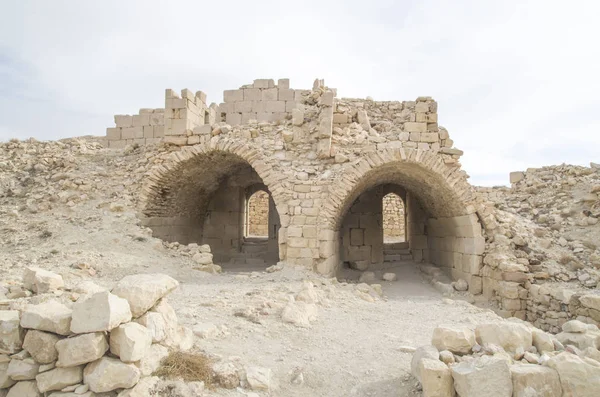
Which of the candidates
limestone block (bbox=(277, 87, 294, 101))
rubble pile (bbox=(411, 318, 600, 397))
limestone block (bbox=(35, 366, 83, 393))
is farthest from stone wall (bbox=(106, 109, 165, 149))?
rubble pile (bbox=(411, 318, 600, 397))

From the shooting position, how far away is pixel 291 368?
356 cm

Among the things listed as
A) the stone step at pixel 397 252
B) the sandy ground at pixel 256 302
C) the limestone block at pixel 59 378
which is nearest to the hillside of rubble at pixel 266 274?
the sandy ground at pixel 256 302

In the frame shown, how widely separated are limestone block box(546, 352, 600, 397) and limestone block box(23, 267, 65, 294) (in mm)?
4735

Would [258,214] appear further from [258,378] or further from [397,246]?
[258,378]

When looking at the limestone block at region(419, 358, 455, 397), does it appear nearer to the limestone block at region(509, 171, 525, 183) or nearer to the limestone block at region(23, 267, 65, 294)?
the limestone block at region(23, 267, 65, 294)

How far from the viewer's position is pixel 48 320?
297cm

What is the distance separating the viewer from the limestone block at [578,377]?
268 centimetres

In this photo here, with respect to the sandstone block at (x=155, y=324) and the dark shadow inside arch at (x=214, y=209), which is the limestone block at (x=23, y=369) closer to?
the sandstone block at (x=155, y=324)

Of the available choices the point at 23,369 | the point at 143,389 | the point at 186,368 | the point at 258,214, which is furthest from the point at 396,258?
the point at 23,369

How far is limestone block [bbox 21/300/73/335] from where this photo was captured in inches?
117

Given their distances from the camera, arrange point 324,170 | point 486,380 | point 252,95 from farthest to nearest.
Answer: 1. point 252,95
2. point 324,170
3. point 486,380

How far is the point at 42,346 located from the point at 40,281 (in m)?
1.31

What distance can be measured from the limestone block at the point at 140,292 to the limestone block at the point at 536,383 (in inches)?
116

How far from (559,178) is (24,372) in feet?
38.1
